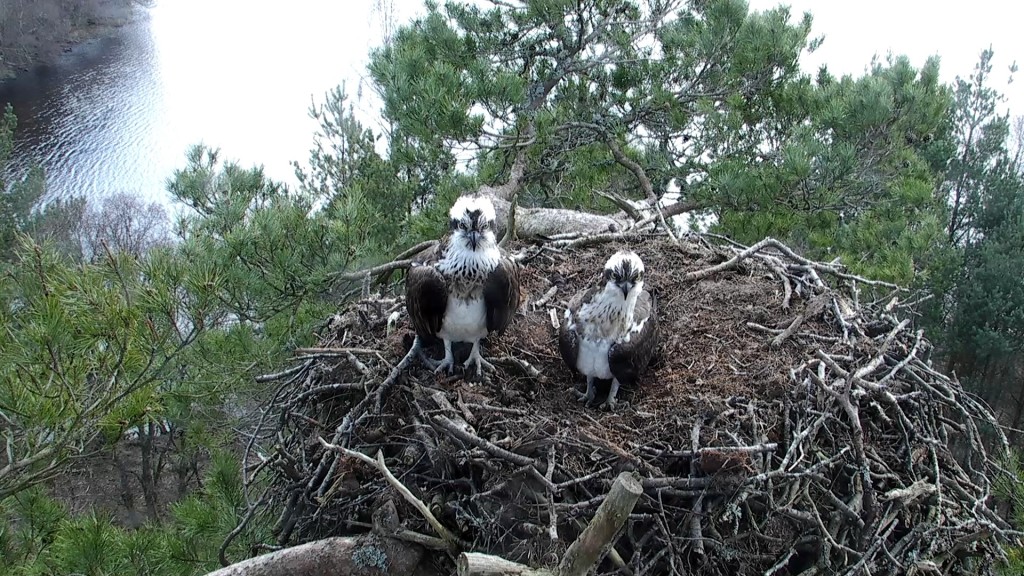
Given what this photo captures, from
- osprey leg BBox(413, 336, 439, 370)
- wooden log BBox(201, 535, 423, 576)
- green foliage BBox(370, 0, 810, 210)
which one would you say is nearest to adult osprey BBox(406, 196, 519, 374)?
osprey leg BBox(413, 336, 439, 370)

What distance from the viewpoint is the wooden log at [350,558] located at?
96.9 inches

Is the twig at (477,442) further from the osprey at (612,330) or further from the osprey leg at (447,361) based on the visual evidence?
the osprey at (612,330)

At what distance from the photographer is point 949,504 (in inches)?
109

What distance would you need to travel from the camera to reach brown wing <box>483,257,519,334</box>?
3.08 m

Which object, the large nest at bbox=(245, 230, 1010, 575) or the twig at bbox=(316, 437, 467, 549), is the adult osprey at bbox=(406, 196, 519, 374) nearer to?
the large nest at bbox=(245, 230, 1010, 575)

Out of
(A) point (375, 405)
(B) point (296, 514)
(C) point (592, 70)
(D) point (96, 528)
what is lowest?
(D) point (96, 528)

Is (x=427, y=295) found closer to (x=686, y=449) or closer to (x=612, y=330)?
(x=612, y=330)

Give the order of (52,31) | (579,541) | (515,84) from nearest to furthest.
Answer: (579,541) → (515,84) → (52,31)

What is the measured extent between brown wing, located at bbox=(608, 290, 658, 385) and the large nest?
15 cm

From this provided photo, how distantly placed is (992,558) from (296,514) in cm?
289

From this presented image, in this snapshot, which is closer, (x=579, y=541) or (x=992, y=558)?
(x=579, y=541)

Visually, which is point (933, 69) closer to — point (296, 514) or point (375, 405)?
point (375, 405)

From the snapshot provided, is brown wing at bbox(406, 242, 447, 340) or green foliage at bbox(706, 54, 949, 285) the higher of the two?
green foliage at bbox(706, 54, 949, 285)

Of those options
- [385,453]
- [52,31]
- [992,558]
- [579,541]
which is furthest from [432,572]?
[52,31]
